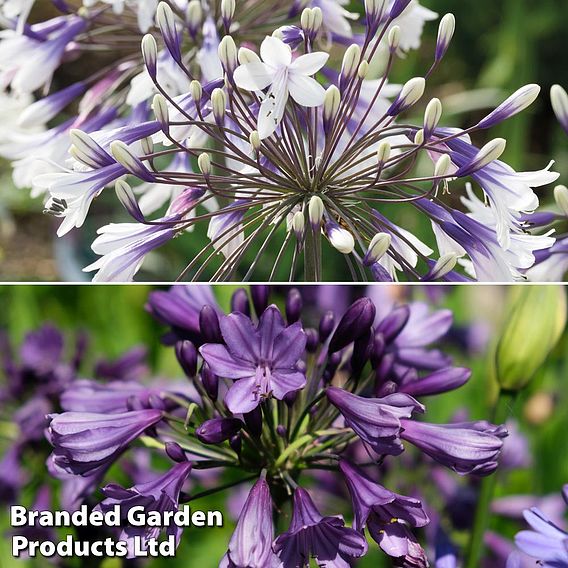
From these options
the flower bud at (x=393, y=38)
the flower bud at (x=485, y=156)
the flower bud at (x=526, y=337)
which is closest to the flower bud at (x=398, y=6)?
the flower bud at (x=393, y=38)

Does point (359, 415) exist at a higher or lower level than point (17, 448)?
higher

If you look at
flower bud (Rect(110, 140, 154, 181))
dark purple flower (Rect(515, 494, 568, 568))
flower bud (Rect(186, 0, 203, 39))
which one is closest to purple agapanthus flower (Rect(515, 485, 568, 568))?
dark purple flower (Rect(515, 494, 568, 568))

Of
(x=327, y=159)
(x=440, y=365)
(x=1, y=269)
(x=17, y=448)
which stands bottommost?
(x=1, y=269)

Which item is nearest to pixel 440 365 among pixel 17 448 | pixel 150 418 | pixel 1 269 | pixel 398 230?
pixel 398 230

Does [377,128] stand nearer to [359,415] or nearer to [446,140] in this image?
[446,140]

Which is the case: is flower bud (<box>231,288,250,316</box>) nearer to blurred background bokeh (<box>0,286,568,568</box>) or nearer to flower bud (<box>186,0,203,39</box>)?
blurred background bokeh (<box>0,286,568,568</box>)

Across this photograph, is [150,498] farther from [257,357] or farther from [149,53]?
[149,53]

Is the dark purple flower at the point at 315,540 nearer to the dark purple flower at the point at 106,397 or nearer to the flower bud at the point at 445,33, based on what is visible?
the dark purple flower at the point at 106,397
